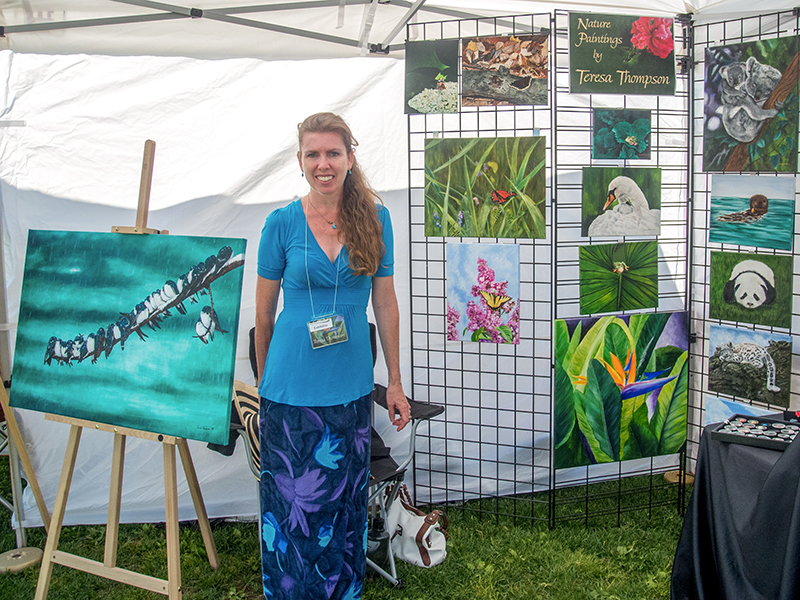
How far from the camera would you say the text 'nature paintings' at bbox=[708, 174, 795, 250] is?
267cm

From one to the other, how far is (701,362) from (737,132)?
1081mm

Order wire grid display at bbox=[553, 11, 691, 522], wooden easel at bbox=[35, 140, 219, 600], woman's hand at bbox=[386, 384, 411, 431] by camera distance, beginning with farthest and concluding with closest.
Answer: wire grid display at bbox=[553, 11, 691, 522] < wooden easel at bbox=[35, 140, 219, 600] < woman's hand at bbox=[386, 384, 411, 431]

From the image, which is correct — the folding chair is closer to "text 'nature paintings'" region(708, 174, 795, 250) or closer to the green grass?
the green grass

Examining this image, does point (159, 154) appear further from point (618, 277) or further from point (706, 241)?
point (706, 241)

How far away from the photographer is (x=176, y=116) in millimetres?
2988

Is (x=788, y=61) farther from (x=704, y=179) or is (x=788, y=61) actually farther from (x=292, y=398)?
(x=292, y=398)

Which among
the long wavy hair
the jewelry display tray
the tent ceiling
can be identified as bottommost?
the jewelry display tray

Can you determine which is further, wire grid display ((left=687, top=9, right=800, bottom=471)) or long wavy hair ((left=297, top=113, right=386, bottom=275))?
wire grid display ((left=687, top=9, right=800, bottom=471))

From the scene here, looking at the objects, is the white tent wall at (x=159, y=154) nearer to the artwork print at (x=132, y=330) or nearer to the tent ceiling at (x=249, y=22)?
the tent ceiling at (x=249, y=22)

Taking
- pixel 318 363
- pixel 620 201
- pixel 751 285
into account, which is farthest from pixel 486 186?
pixel 318 363

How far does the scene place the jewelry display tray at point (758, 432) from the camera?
1979mm

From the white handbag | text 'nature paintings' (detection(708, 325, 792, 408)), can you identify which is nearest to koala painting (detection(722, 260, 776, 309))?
text 'nature paintings' (detection(708, 325, 792, 408))

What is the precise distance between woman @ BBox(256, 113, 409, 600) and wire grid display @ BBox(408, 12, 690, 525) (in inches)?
45.1

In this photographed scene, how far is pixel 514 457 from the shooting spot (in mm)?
3297
